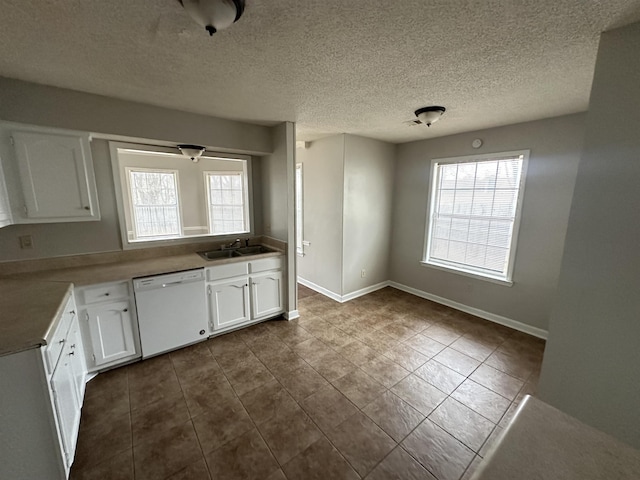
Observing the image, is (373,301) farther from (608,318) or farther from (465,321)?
(608,318)

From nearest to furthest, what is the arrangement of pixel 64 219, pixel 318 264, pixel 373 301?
pixel 64 219, pixel 373 301, pixel 318 264

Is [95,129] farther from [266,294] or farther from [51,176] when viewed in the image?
[266,294]

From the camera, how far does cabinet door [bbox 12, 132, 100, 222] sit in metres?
1.96

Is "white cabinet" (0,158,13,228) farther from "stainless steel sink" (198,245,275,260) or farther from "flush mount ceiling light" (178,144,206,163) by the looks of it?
"stainless steel sink" (198,245,275,260)

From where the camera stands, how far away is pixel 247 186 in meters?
3.48

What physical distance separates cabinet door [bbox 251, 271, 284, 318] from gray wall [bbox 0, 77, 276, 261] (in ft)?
4.90

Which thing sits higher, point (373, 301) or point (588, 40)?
point (588, 40)

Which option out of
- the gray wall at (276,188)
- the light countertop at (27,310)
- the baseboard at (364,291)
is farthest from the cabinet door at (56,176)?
the baseboard at (364,291)

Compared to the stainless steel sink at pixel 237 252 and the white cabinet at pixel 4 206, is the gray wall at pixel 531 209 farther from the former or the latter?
the white cabinet at pixel 4 206

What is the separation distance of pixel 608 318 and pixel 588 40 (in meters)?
1.50

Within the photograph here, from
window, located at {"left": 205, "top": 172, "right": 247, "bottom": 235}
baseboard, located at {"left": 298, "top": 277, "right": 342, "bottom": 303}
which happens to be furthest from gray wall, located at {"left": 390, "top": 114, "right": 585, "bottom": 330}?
window, located at {"left": 205, "top": 172, "right": 247, "bottom": 235}

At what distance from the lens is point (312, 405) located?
6.53ft

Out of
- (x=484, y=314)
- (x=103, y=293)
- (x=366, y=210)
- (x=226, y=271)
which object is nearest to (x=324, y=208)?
(x=366, y=210)

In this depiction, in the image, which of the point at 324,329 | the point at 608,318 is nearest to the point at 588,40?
the point at 608,318
